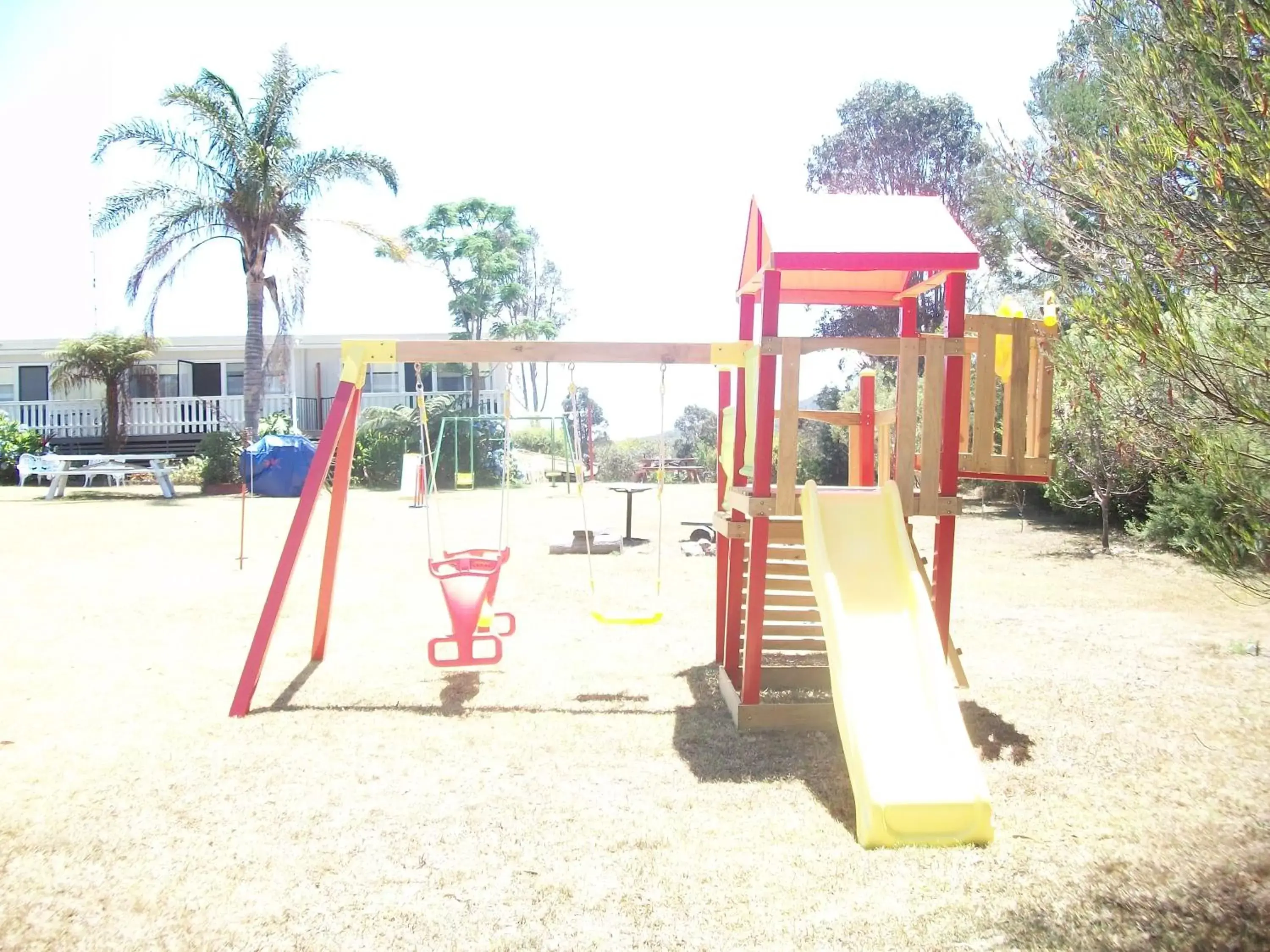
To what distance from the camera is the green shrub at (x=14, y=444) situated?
2550cm

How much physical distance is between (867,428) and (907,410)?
80.6 inches

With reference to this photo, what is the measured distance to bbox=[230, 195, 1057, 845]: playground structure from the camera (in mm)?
4496

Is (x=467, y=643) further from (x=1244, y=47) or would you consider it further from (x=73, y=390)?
(x=73, y=390)

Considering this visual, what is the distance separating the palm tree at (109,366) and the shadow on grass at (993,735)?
1000 inches

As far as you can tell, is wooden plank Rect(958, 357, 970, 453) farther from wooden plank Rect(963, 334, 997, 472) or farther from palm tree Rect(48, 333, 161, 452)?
palm tree Rect(48, 333, 161, 452)

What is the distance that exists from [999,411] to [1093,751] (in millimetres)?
13231

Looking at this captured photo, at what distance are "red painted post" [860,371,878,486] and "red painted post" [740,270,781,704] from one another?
212 cm

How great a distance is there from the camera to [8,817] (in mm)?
4336

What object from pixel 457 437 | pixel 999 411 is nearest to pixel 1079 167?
pixel 999 411

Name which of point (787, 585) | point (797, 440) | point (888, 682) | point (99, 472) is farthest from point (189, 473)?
point (888, 682)

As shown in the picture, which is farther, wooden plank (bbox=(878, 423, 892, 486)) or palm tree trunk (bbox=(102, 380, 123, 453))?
palm tree trunk (bbox=(102, 380, 123, 453))

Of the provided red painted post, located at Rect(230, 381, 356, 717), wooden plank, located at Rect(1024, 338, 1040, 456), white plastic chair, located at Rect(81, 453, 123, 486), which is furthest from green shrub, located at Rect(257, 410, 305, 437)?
wooden plank, located at Rect(1024, 338, 1040, 456)

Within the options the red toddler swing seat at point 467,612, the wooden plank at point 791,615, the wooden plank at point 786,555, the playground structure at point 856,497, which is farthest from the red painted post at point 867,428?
the red toddler swing seat at point 467,612

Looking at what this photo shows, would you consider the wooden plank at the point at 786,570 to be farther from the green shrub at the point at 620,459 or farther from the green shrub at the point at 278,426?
the green shrub at the point at 620,459
